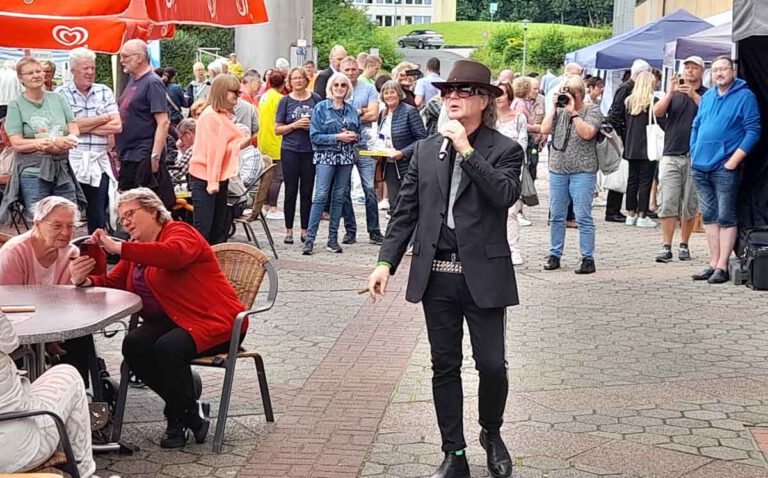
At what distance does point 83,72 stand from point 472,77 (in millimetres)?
5828

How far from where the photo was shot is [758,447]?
6.07m

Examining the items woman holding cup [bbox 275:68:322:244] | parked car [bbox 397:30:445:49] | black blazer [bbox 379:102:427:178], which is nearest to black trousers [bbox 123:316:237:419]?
black blazer [bbox 379:102:427:178]

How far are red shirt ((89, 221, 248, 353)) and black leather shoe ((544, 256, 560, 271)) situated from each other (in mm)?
6099

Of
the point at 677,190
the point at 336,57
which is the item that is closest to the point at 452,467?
the point at 677,190

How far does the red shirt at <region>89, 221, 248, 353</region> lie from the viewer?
19.4 feet

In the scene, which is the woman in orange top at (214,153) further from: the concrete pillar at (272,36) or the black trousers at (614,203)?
the concrete pillar at (272,36)

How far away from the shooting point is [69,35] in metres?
7.52

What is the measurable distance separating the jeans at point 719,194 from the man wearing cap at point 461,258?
236 inches

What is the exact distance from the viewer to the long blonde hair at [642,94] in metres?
14.6

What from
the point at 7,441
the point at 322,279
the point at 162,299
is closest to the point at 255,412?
the point at 162,299

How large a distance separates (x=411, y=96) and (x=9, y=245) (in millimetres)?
9201

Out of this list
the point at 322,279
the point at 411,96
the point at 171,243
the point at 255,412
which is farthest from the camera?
the point at 411,96

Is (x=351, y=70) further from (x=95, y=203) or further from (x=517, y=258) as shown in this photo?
(x=95, y=203)

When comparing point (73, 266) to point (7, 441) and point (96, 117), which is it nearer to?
point (7, 441)
